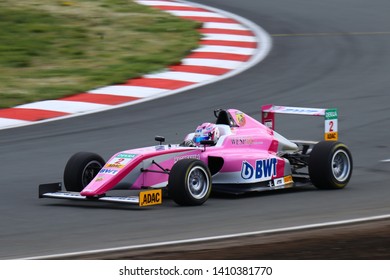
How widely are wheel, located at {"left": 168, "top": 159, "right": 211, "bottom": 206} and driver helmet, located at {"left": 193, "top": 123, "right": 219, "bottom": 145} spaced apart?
65cm

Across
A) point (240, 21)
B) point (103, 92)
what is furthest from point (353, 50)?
point (103, 92)

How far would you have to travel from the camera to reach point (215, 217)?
27.7ft

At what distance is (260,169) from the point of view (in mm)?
9539

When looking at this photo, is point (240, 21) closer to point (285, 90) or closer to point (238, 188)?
point (285, 90)

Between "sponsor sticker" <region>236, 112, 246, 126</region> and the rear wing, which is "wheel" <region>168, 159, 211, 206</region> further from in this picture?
the rear wing

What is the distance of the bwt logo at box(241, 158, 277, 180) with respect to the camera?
9.42 m

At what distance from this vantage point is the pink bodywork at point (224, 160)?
8913 millimetres

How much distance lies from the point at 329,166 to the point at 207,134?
1196 mm

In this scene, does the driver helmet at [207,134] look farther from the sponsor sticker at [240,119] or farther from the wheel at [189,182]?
the wheel at [189,182]

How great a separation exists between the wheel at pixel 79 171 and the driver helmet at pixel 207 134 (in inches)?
38.2

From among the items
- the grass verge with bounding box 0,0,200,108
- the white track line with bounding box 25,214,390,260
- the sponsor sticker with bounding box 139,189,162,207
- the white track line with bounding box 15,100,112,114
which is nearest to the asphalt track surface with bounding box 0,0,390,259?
the sponsor sticker with bounding box 139,189,162,207

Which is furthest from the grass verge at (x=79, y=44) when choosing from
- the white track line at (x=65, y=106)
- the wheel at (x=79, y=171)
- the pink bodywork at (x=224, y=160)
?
the pink bodywork at (x=224, y=160)

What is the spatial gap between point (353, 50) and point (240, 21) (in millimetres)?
2847

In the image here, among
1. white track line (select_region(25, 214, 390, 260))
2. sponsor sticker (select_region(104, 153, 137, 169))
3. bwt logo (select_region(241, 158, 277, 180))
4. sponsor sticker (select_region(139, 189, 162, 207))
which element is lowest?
white track line (select_region(25, 214, 390, 260))
